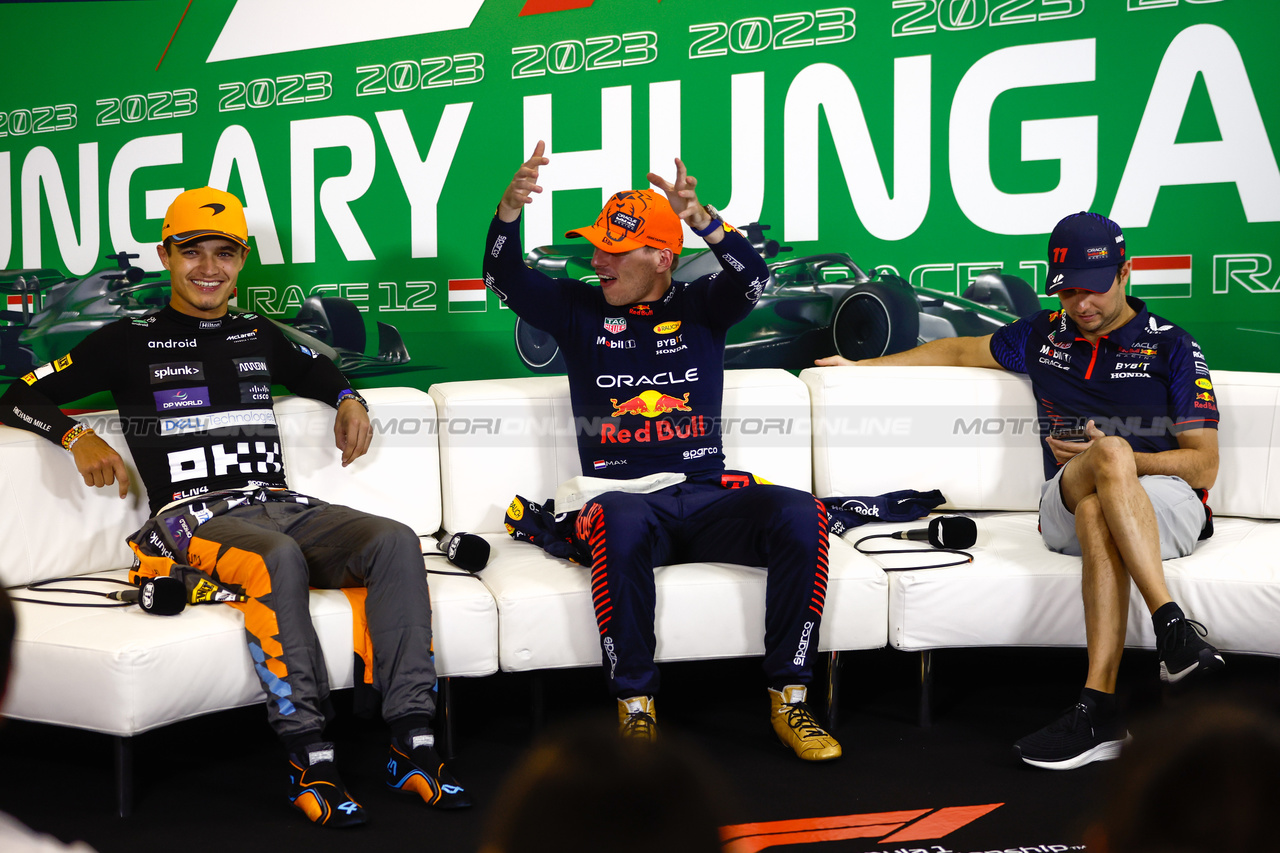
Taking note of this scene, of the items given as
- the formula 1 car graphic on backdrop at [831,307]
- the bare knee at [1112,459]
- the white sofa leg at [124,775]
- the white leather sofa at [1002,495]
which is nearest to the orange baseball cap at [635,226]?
the formula 1 car graphic on backdrop at [831,307]

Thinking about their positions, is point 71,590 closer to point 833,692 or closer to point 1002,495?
point 833,692

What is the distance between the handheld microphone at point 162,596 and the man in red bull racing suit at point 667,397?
92 centimetres

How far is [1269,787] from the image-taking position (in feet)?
1.63

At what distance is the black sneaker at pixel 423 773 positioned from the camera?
221 cm

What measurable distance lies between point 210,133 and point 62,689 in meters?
2.21

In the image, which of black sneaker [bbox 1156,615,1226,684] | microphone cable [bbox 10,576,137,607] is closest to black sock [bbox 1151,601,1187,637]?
black sneaker [bbox 1156,615,1226,684]

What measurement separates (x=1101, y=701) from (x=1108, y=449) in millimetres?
602

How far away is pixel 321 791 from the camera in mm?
2166

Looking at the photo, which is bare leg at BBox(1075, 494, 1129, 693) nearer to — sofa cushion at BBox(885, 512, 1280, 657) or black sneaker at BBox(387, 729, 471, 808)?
sofa cushion at BBox(885, 512, 1280, 657)

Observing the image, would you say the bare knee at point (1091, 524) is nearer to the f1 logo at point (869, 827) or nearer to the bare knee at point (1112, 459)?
the bare knee at point (1112, 459)

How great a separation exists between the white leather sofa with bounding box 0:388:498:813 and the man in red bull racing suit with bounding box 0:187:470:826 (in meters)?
0.07

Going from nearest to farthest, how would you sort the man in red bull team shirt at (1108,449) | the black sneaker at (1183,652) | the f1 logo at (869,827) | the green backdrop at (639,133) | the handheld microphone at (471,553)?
the f1 logo at (869,827), the black sneaker at (1183,652), the man in red bull team shirt at (1108,449), the handheld microphone at (471,553), the green backdrop at (639,133)

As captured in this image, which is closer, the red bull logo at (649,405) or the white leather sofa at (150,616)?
the white leather sofa at (150,616)

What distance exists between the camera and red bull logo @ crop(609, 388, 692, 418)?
9.42 ft
